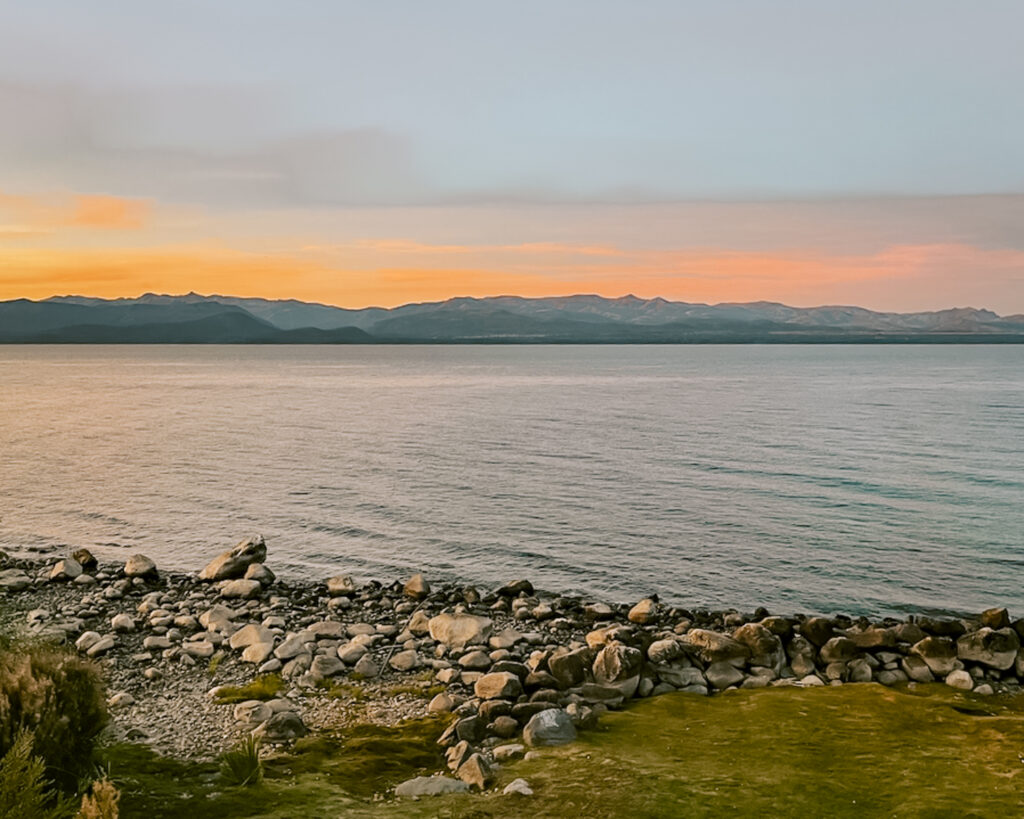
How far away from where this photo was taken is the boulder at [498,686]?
51.9 feet

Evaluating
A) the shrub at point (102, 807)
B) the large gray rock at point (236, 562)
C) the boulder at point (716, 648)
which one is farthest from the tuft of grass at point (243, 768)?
the large gray rock at point (236, 562)

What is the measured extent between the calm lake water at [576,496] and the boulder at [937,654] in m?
8.35

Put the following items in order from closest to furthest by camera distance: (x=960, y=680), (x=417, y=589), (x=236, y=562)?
(x=960, y=680) → (x=417, y=589) → (x=236, y=562)

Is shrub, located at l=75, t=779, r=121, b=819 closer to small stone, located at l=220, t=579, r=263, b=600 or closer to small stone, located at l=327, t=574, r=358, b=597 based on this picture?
small stone, located at l=220, t=579, r=263, b=600

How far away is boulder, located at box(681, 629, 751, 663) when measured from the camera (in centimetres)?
1798

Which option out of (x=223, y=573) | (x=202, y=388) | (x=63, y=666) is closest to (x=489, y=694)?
(x=63, y=666)

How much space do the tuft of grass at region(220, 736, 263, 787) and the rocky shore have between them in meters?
1.31

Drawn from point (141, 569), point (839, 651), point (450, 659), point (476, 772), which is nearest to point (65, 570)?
point (141, 569)

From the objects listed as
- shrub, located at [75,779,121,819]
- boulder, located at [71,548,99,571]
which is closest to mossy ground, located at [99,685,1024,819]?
shrub, located at [75,779,121,819]

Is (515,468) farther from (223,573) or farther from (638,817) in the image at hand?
(638,817)

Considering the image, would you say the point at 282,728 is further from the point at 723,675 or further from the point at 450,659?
the point at 723,675

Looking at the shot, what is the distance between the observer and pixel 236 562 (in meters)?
28.5

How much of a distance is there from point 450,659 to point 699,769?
8.51 meters

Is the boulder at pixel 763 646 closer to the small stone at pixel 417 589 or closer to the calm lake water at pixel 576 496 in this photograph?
the calm lake water at pixel 576 496
